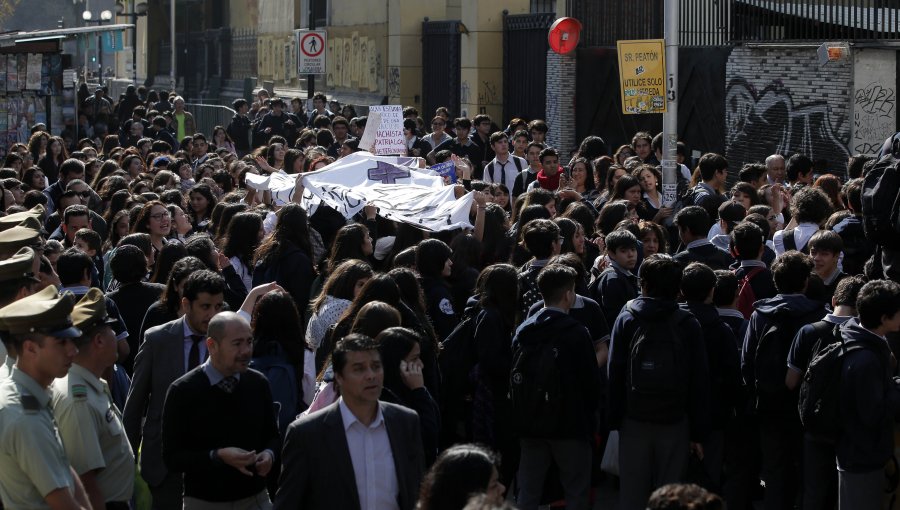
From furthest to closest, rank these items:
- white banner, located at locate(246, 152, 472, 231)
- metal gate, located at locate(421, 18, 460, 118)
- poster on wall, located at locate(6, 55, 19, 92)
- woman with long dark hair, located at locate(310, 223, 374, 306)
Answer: metal gate, located at locate(421, 18, 460, 118) → poster on wall, located at locate(6, 55, 19, 92) → white banner, located at locate(246, 152, 472, 231) → woman with long dark hair, located at locate(310, 223, 374, 306)

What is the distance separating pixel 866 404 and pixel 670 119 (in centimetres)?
791

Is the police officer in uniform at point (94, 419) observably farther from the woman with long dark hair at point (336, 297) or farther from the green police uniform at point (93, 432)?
the woman with long dark hair at point (336, 297)

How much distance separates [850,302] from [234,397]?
337 cm

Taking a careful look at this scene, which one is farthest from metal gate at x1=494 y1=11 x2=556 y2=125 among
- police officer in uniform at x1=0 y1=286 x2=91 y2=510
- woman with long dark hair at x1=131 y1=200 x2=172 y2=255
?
police officer in uniform at x1=0 y1=286 x2=91 y2=510

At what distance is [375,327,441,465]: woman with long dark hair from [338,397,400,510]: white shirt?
2.44 ft

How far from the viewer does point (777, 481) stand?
313 inches

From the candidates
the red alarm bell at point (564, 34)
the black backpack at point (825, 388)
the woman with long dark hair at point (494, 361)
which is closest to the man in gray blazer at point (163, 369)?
the woman with long dark hair at point (494, 361)

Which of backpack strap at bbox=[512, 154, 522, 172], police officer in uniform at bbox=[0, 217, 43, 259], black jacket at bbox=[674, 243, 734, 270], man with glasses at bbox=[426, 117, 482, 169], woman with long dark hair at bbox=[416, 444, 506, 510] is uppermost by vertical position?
man with glasses at bbox=[426, 117, 482, 169]

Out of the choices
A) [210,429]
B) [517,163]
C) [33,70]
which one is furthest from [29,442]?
[33,70]

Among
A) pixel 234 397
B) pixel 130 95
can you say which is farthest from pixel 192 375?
pixel 130 95

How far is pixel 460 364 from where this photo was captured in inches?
319

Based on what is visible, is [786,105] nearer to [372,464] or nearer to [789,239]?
[789,239]

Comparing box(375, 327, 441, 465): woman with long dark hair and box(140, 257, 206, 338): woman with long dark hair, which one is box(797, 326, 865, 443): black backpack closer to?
box(375, 327, 441, 465): woman with long dark hair

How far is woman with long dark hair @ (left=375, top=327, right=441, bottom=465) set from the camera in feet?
21.1
